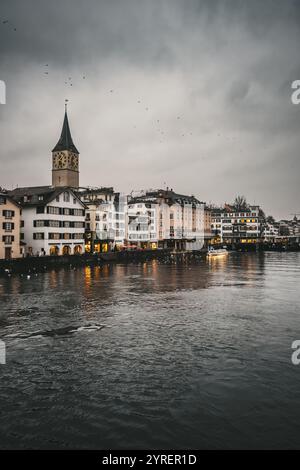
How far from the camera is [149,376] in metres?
17.7

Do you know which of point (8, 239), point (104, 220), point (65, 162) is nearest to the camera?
point (8, 239)

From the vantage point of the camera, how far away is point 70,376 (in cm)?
1773

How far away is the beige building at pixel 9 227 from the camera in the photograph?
2781 inches

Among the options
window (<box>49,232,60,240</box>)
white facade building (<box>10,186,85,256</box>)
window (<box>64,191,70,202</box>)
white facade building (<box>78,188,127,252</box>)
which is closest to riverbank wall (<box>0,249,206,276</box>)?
white facade building (<box>10,186,85,256</box>)

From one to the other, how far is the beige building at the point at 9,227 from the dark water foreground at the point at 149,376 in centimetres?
3885

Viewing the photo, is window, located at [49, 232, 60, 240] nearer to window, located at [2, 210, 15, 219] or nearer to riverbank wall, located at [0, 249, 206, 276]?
riverbank wall, located at [0, 249, 206, 276]

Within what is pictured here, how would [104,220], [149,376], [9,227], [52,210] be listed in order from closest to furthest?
[149,376] → [9,227] → [52,210] → [104,220]

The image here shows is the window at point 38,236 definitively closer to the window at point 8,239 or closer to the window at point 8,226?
the window at point 8,239

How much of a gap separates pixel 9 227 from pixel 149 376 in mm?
61717

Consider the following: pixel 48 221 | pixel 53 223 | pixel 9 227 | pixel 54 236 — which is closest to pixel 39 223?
pixel 48 221

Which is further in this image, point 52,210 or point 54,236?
point 54,236

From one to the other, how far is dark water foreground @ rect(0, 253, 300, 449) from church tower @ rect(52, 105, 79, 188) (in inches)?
3754

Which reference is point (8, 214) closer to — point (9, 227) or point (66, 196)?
point (9, 227)

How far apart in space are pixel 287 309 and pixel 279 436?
22.1 meters
